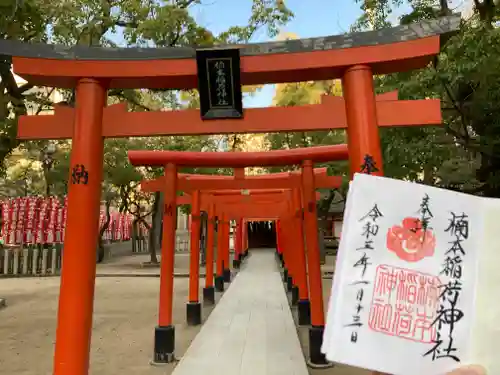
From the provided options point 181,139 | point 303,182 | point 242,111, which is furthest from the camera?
point 181,139

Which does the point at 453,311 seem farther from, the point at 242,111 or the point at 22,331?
the point at 22,331

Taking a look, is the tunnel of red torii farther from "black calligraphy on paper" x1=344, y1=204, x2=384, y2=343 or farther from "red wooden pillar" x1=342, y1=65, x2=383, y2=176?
"black calligraphy on paper" x1=344, y1=204, x2=384, y2=343

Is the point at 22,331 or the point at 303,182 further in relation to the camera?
the point at 22,331

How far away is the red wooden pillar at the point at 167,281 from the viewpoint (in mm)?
6230

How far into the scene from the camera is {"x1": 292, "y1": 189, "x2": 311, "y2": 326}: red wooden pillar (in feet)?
28.0

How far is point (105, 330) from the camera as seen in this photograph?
8344 mm

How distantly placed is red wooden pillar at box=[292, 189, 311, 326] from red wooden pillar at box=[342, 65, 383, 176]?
4.62m

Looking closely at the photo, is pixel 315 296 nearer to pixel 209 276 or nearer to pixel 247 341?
pixel 247 341

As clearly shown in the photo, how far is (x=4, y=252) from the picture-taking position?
17969 millimetres

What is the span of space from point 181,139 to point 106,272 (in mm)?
6650

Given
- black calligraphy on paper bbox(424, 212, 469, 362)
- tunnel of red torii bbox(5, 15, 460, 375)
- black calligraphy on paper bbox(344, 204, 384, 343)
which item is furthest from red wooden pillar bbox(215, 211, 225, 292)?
black calligraphy on paper bbox(424, 212, 469, 362)

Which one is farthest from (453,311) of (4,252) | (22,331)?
(4,252)


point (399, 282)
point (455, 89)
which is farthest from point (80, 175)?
point (455, 89)

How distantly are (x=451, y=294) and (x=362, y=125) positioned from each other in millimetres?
2049
